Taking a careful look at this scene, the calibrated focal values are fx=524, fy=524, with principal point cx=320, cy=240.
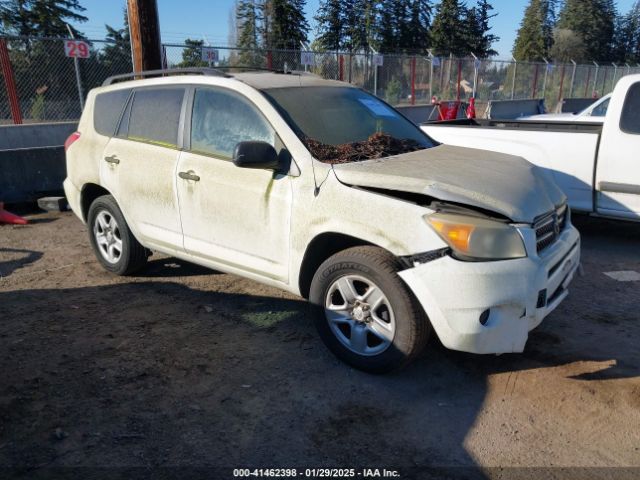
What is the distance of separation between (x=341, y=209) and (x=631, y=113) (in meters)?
4.26

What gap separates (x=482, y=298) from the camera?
2.84 meters

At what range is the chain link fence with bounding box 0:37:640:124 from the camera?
12586 millimetres

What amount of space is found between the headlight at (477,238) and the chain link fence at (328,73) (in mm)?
2833

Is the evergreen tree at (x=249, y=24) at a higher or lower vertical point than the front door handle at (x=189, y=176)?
higher

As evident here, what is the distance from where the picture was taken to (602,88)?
33188mm

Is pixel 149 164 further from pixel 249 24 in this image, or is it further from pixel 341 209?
pixel 249 24

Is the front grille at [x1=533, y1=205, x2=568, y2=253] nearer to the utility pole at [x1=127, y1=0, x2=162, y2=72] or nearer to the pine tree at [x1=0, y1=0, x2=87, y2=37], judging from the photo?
the utility pole at [x1=127, y1=0, x2=162, y2=72]

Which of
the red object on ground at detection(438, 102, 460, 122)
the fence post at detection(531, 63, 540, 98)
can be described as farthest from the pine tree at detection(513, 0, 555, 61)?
the red object on ground at detection(438, 102, 460, 122)

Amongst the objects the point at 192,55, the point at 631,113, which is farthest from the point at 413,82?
the point at 631,113

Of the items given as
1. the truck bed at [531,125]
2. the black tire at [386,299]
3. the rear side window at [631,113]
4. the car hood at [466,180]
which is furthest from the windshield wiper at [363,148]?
the truck bed at [531,125]

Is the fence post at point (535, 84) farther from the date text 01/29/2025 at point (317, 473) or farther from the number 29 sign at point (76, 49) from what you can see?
the date text 01/29/2025 at point (317, 473)

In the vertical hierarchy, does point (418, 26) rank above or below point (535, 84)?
above

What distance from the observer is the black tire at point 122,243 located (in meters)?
4.90

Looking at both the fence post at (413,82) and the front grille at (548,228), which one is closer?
the front grille at (548,228)
